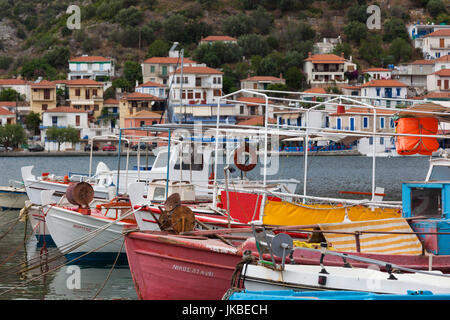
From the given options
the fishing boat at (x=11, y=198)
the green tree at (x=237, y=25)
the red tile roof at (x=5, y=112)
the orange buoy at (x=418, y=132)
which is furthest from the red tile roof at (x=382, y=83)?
the orange buoy at (x=418, y=132)

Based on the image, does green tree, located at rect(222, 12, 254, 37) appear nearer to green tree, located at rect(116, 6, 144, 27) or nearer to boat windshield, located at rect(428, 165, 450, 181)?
green tree, located at rect(116, 6, 144, 27)

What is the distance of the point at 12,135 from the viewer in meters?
91.0

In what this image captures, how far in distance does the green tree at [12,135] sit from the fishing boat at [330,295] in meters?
85.3

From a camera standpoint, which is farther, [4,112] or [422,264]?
[4,112]

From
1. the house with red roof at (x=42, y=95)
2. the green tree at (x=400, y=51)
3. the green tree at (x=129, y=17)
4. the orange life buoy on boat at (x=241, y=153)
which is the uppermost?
the green tree at (x=129, y=17)

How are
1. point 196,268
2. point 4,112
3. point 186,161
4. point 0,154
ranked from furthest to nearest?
point 4,112 → point 0,154 → point 186,161 → point 196,268

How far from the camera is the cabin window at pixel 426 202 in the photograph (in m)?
12.2

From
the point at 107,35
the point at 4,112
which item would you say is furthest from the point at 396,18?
the point at 4,112

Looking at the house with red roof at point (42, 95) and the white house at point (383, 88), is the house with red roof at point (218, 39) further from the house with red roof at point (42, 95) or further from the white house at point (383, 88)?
the white house at point (383, 88)

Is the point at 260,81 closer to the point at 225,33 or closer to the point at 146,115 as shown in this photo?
the point at 146,115

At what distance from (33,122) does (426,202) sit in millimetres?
87681
